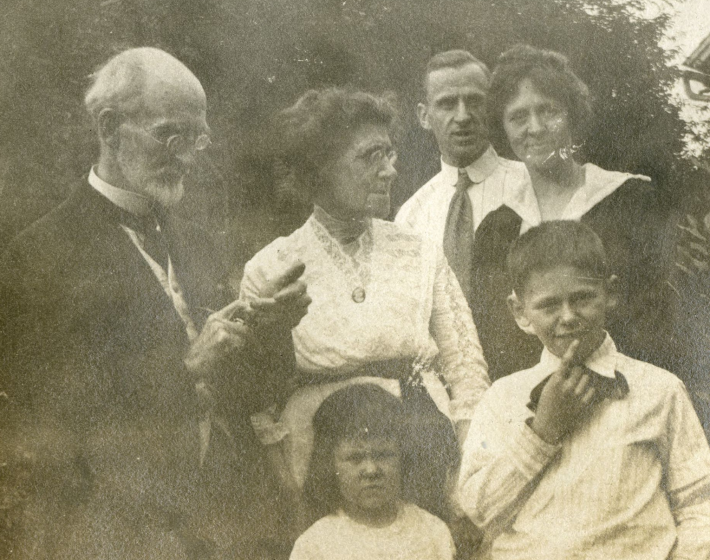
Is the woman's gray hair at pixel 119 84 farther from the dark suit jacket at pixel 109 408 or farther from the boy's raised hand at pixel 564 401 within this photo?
the boy's raised hand at pixel 564 401

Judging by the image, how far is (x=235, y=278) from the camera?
15.9 ft

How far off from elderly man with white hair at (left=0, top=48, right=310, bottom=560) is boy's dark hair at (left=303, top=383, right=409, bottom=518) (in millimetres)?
278

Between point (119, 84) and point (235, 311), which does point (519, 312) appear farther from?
point (119, 84)

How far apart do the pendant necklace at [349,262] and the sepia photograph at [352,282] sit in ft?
0.04

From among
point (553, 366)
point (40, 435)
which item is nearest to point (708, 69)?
point (553, 366)

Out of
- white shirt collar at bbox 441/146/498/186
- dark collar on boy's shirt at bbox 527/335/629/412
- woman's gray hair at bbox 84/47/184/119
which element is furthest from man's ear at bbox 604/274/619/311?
woman's gray hair at bbox 84/47/184/119

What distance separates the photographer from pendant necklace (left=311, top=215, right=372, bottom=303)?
4879 mm

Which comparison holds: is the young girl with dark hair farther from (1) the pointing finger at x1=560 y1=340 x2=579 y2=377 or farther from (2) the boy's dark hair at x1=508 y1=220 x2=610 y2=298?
(2) the boy's dark hair at x1=508 y1=220 x2=610 y2=298

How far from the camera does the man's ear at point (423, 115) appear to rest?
507cm

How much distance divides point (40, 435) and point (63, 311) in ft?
2.23

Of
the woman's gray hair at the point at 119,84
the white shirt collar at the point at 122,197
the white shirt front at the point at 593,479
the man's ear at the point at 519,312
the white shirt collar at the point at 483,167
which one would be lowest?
the white shirt front at the point at 593,479

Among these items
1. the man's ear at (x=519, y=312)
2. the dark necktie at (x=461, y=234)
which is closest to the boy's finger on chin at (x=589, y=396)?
the man's ear at (x=519, y=312)

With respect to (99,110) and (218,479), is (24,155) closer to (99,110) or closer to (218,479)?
(99,110)

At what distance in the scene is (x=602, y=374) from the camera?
15.9ft
